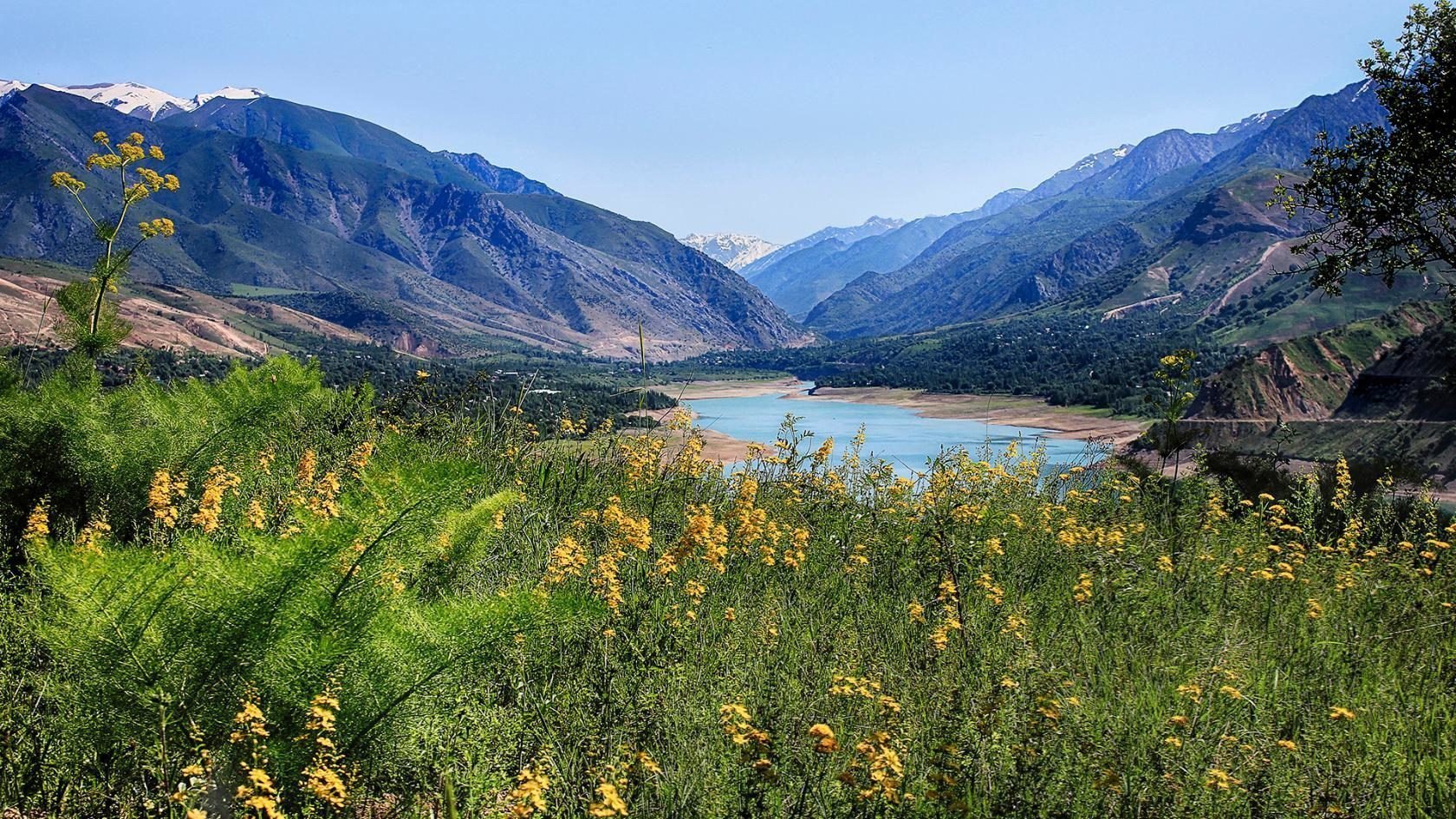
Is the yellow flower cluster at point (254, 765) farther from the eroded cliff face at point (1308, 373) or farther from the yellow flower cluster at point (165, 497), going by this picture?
the eroded cliff face at point (1308, 373)

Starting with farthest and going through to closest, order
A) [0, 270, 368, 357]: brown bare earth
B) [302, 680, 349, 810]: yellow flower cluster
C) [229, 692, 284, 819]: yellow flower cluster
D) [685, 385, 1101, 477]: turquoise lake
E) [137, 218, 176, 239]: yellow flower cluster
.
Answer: [0, 270, 368, 357]: brown bare earth → [685, 385, 1101, 477]: turquoise lake → [137, 218, 176, 239]: yellow flower cluster → [302, 680, 349, 810]: yellow flower cluster → [229, 692, 284, 819]: yellow flower cluster

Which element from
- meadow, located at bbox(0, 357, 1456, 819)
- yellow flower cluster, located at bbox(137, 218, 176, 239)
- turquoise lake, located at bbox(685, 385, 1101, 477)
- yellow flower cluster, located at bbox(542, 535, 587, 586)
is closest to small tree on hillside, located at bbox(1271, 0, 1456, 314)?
meadow, located at bbox(0, 357, 1456, 819)

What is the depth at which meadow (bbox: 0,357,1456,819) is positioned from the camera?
293 cm

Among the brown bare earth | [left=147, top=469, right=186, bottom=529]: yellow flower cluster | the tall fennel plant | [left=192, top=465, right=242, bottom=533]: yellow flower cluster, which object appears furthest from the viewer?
the brown bare earth

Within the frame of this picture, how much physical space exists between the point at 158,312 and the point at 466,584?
545 ft

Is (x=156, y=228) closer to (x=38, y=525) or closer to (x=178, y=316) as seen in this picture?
(x=38, y=525)

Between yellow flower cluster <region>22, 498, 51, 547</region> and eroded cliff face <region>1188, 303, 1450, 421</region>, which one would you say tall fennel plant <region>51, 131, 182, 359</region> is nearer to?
yellow flower cluster <region>22, 498, 51, 547</region>

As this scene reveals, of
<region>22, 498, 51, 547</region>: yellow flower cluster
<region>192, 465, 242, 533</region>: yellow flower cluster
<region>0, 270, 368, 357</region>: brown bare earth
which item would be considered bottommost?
<region>22, 498, 51, 547</region>: yellow flower cluster

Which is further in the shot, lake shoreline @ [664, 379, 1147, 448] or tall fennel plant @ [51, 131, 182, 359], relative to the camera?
lake shoreline @ [664, 379, 1147, 448]

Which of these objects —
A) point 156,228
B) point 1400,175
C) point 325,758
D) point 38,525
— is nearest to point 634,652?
point 325,758

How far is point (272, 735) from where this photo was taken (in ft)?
9.61

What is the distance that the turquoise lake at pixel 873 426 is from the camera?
58.0 meters

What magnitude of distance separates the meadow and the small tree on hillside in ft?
A: 12.3

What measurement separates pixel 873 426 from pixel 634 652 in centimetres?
7780
